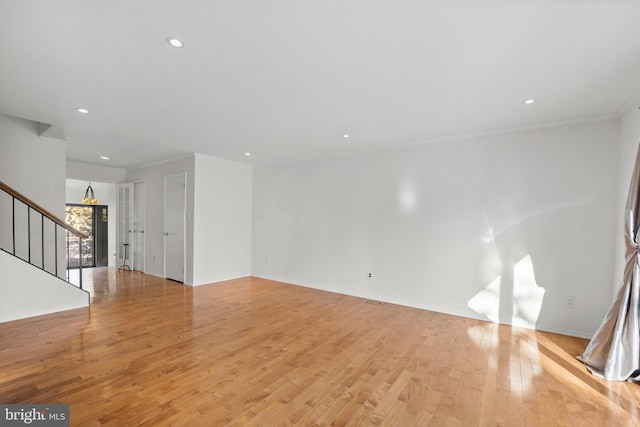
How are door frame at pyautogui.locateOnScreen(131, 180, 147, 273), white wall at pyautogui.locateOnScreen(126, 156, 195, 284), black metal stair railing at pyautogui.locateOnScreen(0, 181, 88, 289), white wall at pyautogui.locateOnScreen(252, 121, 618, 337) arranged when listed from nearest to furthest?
white wall at pyautogui.locateOnScreen(252, 121, 618, 337), black metal stair railing at pyautogui.locateOnScreen(0, 181, 88, 289), white wall at pyautogui.locateOnScreen(126, 156, 195, 284), door frame at pyautogui.locateOnScreen(131, 180, 147, 273)

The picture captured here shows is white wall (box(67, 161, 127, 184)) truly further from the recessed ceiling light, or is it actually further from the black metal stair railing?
the recessed ceiling light

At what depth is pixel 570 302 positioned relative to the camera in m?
3.32

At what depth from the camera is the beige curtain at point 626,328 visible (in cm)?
238

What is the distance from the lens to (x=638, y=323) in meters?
2.39

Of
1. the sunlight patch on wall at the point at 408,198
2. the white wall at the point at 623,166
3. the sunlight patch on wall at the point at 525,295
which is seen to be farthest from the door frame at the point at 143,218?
the white wall at the point at 623,166

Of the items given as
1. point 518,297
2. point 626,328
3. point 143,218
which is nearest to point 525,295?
point 518,297

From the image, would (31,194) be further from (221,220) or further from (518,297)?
(518,297)

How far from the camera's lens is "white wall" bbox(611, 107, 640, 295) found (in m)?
2.78

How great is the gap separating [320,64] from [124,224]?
7027 mm

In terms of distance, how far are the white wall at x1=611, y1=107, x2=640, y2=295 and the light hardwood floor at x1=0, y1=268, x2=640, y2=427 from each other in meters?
0.99

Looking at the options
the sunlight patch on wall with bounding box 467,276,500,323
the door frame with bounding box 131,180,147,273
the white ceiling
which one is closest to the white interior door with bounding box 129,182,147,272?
the door frame with bounding box 131,180,147,273

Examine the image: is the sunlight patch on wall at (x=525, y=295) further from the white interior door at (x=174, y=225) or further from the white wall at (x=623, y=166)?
the white interior door at (x=174, y=225)

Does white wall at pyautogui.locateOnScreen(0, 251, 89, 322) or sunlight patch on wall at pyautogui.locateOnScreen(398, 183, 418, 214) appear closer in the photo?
white wall at pyautogui.locateOnScreen(0, 251, 89, 322)

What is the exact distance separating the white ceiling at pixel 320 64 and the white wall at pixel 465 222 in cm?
50
